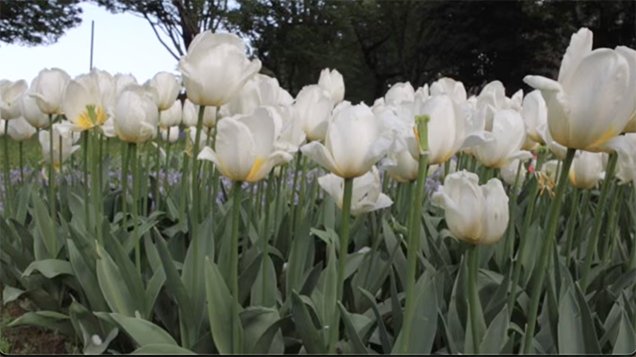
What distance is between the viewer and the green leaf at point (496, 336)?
1120 millimetres

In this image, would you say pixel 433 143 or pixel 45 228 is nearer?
pixel 433 143

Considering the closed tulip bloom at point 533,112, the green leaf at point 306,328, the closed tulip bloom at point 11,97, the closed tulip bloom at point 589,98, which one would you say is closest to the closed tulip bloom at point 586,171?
the closed tulip bloom at point 533,112

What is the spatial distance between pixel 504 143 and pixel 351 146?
1.70ft

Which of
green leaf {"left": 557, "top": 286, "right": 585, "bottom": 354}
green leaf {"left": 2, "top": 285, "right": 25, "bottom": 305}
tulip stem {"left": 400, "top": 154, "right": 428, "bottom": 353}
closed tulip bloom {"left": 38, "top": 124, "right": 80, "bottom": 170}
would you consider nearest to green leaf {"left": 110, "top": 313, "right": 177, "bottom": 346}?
tulip stem {"left": 400, "top": 154, "right": 428, "bottom": 353}

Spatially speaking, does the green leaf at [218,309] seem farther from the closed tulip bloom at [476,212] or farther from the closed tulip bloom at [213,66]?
the closed tulip bloom at [476,212]

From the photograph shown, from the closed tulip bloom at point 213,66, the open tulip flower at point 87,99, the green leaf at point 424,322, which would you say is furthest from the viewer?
the open tulip flower at point 87,99

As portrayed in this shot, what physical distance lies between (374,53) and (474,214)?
18489 millimetres

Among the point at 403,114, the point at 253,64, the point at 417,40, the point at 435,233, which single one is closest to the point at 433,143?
the point at 403,114

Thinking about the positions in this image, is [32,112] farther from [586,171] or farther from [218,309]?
[586,171]

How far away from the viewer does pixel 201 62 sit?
1.30 meters

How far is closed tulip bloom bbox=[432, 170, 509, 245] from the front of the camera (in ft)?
3.46

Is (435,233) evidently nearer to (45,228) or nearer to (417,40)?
(45,228)

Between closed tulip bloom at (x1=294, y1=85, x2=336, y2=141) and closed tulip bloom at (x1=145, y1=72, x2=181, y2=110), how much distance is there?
43 centimetres

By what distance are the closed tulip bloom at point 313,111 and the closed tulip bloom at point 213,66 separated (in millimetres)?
209
